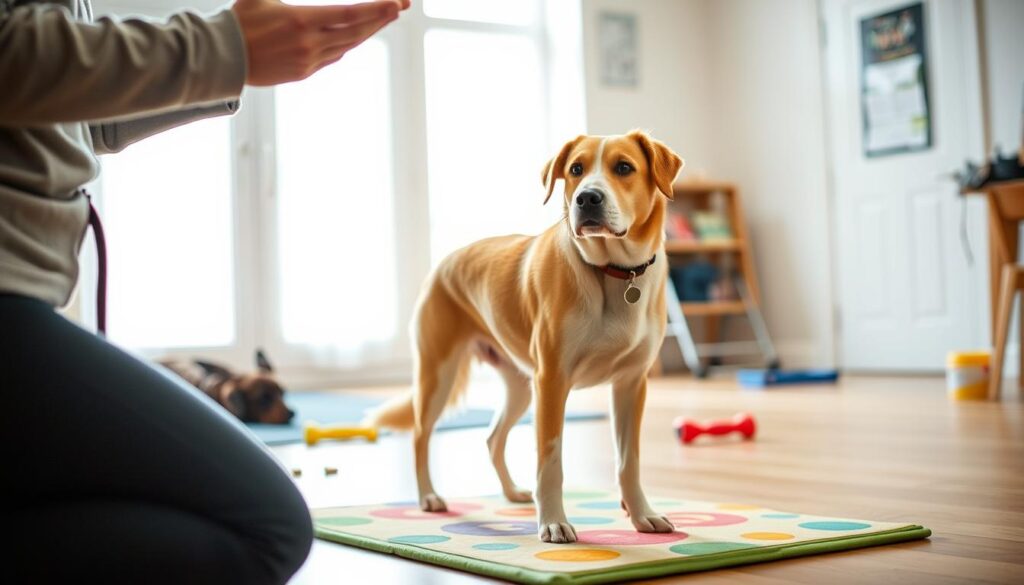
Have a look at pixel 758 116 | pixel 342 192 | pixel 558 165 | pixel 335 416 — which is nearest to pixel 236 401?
pixel 335 416

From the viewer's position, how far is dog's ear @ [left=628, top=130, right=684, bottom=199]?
1919mm

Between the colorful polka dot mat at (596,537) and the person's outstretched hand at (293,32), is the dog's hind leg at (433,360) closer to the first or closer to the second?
Answer: the colorful polka dot mat at (596,537)

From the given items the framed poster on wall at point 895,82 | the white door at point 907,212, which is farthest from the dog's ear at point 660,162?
the framed poster on wall at point 895,82

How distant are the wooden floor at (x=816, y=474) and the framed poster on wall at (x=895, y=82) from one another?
2.16m

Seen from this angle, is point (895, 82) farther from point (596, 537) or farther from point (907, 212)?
point (596, 537)


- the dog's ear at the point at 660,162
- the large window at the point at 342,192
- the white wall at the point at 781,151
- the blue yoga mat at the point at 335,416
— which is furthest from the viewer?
the white wall at the point at 781,151

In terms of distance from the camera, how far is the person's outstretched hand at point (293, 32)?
1.06m

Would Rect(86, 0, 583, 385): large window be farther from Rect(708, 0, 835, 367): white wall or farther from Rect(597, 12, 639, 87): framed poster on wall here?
Rect(708, 0, 835, 367): white wall

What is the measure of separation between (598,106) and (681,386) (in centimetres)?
220

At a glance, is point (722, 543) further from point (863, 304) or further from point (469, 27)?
point (469, 27)

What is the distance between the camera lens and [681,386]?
233 inches

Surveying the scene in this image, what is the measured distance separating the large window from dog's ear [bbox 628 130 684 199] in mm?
4759

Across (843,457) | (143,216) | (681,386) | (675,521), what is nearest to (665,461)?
(843,457)

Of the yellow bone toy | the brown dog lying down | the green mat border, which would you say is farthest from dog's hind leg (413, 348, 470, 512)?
the brown dog lying down
